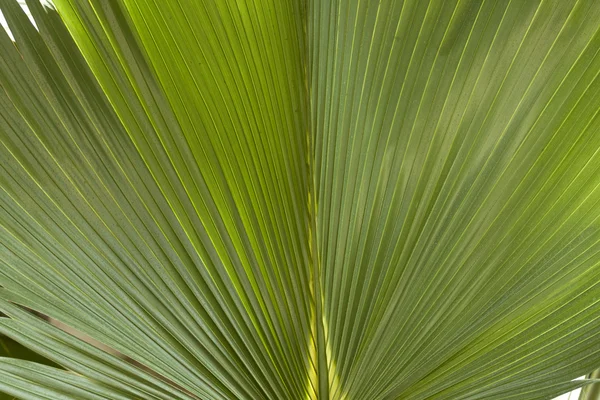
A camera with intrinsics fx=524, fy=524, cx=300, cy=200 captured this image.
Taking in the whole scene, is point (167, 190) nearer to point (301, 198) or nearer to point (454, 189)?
point (301, 198)

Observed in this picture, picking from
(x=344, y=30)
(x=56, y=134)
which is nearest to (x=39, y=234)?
(x=56, y=134)

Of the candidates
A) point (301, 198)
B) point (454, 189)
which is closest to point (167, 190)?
point (301, 198)

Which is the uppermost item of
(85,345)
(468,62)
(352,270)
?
(468,62)

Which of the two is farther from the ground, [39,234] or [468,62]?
[468,62]

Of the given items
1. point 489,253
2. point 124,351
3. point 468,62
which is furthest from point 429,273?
point 124,351

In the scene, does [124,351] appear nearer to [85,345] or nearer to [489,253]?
[85,345]

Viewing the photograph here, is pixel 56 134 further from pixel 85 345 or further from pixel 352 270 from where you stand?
pixel 352 270
